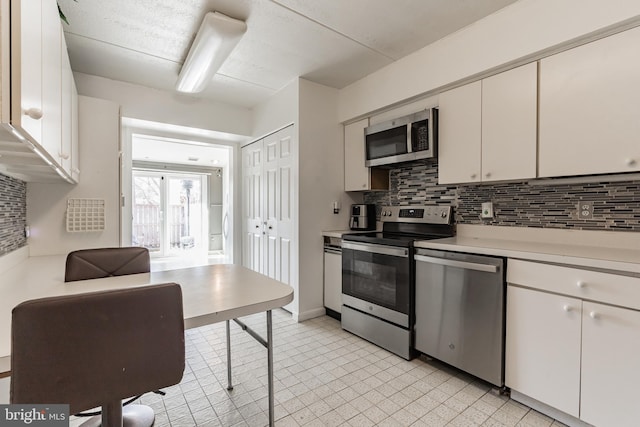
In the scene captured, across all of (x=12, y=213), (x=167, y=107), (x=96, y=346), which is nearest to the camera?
(x=96, y=346)

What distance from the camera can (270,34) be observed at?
226 centimetres

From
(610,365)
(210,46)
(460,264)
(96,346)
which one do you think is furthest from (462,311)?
(210,46)

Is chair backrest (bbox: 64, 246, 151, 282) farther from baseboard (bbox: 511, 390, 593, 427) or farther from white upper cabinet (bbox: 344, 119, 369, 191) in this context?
baseboard (bbox: 511, 390, 593, 427)

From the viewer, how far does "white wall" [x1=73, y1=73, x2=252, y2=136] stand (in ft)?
9.66

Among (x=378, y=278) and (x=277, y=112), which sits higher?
(x=277, y=112)

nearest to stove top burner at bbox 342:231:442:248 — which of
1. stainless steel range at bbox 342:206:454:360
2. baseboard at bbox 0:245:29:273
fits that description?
stainless steel range at bbox 342:206:454:360

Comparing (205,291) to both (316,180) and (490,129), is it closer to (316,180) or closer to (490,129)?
(316,180)

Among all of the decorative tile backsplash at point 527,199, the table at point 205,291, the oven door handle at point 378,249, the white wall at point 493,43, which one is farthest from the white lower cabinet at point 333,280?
the white wall at point 493,43

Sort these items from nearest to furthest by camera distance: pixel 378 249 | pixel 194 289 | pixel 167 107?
pixel 194 289, pixel 378 249, pixel 167 107

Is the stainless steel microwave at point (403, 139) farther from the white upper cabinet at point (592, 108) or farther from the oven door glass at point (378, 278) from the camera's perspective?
the oven door glass at point (378, 278)

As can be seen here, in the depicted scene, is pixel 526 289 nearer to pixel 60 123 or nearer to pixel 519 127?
pixel 519 127

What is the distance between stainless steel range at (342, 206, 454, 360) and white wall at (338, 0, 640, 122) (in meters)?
1.08

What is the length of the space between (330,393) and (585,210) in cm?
201

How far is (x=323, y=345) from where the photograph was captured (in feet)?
8.25
